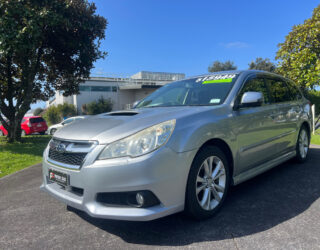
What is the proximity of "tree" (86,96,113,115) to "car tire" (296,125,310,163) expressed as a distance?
2758 cm

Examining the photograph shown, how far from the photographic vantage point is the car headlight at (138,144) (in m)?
2.04

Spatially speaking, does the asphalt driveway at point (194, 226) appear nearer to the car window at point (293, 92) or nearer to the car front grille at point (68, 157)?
the car front grille at point (68, 157)

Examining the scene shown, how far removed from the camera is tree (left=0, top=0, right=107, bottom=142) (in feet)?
25.3

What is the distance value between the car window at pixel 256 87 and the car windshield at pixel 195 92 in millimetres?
Result: 175

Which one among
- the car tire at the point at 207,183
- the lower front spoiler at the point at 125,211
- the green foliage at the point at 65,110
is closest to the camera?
the lower front spoiler at the point at 125,211

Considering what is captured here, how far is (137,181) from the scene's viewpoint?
1983 millimetres

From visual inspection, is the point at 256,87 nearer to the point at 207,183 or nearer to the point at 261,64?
the point at 207,183

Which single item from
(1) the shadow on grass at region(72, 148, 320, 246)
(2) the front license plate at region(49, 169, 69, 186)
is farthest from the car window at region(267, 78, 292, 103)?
(2) the front license plate at region(49, 169, 69, 186)

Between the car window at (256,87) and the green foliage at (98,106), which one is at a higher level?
the green foliage at (98,106)

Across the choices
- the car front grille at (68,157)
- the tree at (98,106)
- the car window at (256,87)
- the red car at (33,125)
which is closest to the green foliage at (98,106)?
the tree at (98,106)

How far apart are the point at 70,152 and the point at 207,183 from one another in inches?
55.7

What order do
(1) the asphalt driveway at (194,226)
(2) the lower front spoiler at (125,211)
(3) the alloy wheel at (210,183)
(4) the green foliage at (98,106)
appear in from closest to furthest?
1. (2) the lower front spoiler at (125,211)
2. (1) the asphalt driveway at (194,226)
3. (3) the alloy wheel at (210,183)
4. (4) the green foliage at (98,106)

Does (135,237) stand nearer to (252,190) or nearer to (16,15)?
(252,190)

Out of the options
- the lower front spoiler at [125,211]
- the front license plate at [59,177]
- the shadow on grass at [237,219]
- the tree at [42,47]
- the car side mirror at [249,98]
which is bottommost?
the shadow on grass at [237,219]
